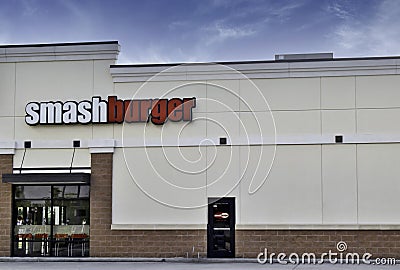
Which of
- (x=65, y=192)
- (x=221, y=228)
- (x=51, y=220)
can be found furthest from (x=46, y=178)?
(x=221, y=228)

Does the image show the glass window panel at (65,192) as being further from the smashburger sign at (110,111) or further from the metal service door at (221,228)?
the metal service door at (221,228)

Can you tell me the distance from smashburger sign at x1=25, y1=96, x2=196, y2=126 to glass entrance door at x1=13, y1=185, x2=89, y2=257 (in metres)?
2.51

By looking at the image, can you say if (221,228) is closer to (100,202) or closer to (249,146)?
(249,146)

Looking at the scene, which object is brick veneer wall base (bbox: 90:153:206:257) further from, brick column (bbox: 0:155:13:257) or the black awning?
brick column (bbox: 0:155:13:257)

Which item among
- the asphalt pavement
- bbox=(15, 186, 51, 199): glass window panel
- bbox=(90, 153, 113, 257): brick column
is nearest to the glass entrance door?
bbox=(15, 186, 51, 199): glass window panel

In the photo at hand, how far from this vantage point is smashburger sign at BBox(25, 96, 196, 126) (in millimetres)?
27266

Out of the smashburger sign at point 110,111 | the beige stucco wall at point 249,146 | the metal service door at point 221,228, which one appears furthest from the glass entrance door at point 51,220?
the metal service door at point 221,228

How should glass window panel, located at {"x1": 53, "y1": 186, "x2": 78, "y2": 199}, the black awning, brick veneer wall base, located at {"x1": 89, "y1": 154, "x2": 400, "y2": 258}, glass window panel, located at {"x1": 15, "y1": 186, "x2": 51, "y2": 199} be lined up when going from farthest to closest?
glass window panel, located at {"x1": 15, "y1": 186, "x2": 51, "y2": 199} → glass window panel, located at {"x1": 53, "y1": 186, "x2": 78, "y2": 199} → the black awning → brick veneer wall base, located at {"x1": 89, "y1": 154, "x2": 400, "y2": 258}

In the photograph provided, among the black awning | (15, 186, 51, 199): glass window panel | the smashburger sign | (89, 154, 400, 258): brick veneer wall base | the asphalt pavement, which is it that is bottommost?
the asphalt pavement

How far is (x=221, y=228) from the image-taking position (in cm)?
2678

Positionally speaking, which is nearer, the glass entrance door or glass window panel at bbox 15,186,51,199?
the glass entrance door

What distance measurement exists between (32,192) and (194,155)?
6.24 meters

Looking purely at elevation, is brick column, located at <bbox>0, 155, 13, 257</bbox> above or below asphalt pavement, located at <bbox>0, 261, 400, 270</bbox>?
above

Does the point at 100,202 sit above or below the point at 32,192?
below
